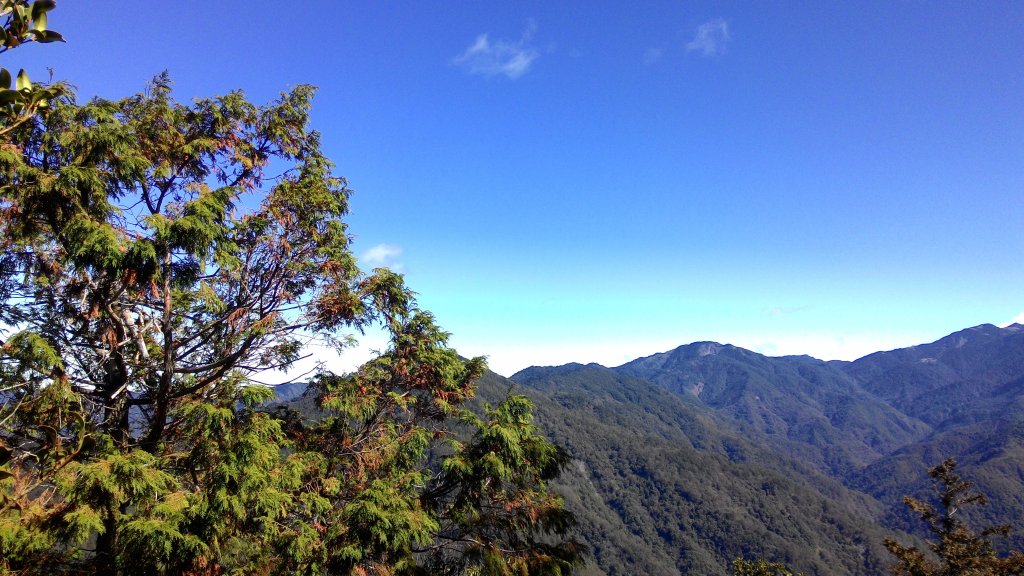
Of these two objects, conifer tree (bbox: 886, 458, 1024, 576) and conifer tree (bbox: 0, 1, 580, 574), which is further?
conifer tree (bbox: 886, 458, 1024, 576)

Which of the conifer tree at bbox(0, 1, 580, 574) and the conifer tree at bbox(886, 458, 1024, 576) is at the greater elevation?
the conifer tree at bbox(0, 1, 580, 574)

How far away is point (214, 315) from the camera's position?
798cm

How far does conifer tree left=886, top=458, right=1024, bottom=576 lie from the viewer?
17.1 meters

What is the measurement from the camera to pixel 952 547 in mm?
18766

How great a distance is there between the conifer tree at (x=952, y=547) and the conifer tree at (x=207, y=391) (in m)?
18.9

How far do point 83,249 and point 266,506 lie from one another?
13.2ft

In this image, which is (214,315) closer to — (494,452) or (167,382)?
(167,382)

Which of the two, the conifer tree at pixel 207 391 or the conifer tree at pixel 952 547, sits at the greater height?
the conifer tree at pixel 207 391

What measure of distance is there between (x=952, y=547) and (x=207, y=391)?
27324mm

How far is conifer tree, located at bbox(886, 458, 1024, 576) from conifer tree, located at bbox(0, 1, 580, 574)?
743 inches

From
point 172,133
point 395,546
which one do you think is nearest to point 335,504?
point 395,546

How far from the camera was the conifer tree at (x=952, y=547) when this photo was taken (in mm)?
17125

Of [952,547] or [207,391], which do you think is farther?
[952,547]

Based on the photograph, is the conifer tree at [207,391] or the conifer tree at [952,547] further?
the conifer tree at [952,547]
